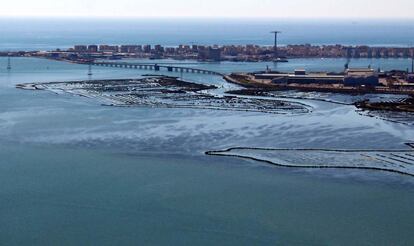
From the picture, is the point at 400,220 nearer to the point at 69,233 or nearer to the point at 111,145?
the point at 69,233

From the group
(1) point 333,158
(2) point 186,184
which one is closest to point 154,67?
(1) point 333,158

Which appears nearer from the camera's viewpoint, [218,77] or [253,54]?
[218,77]

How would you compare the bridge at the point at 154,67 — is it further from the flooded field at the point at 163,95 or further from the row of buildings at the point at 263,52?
A: the row of buildings at the point at 263,52

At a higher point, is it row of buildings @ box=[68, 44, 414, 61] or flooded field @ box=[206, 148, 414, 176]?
row of buildings @ box=[68, 44, 414, 61]

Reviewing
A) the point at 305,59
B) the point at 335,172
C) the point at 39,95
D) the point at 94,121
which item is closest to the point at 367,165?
the point at 335,172

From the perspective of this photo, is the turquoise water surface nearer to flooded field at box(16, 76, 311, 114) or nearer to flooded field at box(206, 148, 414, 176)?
flooded field at box(206, 148, 414, 176)

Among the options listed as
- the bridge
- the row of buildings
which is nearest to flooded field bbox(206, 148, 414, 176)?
the bridge

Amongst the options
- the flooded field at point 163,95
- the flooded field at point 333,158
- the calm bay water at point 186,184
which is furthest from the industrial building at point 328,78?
the flooded field at point 333,158

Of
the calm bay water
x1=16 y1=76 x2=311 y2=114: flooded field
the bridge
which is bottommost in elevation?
the calm bay water
